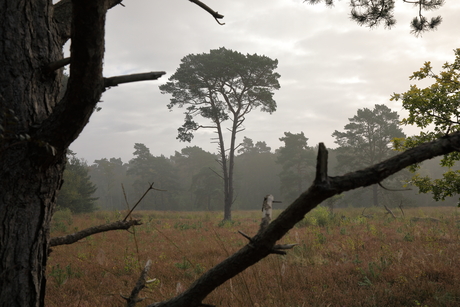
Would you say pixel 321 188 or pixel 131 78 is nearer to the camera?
pixel 321 188

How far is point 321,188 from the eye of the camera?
0.83 m

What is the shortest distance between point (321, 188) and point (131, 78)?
2.75ft

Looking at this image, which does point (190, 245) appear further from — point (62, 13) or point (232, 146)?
point (232, 146)

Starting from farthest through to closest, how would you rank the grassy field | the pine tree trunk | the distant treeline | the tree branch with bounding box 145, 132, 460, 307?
the distant treeline, the grassy field, the pine tree trunk, the tree branch with bounding box 145, 132, 460, 307

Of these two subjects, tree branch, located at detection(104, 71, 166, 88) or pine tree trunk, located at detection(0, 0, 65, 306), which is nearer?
tree branch, located at detection(104, 71, 166, 88)

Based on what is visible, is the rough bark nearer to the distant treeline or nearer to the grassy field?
the grassy field

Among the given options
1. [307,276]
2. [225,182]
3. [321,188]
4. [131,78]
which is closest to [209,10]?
[131,78]

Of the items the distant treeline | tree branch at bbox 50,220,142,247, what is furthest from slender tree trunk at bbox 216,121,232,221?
the distant treeline

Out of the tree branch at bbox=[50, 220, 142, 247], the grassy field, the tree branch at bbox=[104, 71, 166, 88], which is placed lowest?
the grassy field

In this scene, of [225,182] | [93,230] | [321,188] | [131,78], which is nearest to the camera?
[321,188]

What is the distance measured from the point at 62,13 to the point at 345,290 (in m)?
5.24

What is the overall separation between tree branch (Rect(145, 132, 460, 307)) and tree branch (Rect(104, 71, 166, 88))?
2.31 ft

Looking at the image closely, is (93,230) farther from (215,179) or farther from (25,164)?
(215,179)

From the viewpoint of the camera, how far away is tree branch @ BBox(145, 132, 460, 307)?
836 mm
